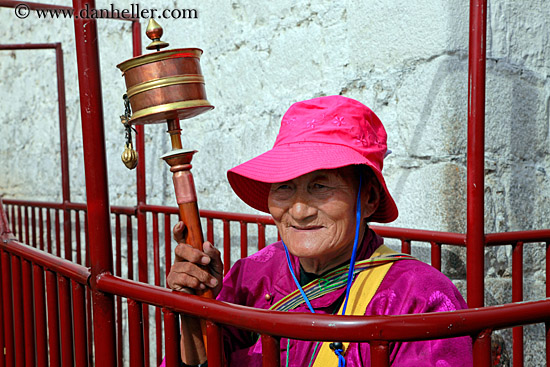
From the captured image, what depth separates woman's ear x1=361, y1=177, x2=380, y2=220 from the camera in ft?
5.09

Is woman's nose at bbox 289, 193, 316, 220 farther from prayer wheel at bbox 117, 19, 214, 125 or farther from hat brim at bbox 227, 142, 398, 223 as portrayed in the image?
prayer wheel at bbox 117, 19, 214, 125

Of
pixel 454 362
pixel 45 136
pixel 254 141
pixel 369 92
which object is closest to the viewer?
pixel 454 362

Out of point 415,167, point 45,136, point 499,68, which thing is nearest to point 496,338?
point 415,167

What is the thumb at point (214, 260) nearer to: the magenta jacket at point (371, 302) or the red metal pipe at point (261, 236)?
the magenta jacket at point (371, 302)

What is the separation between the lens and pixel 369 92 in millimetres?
2742

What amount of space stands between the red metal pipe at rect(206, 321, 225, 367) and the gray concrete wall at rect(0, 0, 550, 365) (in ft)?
5.04

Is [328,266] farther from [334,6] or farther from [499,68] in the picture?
[334,6]

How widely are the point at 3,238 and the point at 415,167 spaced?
62.9 inches

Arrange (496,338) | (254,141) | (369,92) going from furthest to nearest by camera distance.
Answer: (254,141) → (369,92) → (496,338)

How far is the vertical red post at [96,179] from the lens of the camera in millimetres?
1322

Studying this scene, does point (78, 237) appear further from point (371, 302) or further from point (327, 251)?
point (371, 302)

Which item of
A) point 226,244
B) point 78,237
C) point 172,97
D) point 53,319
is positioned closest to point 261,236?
point 226,244

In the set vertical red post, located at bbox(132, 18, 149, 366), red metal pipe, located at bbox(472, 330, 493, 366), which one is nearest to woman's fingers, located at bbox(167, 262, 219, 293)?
red metal pipe, located at bbox(472, 330, 493, 366)

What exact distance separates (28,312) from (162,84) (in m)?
1.06
